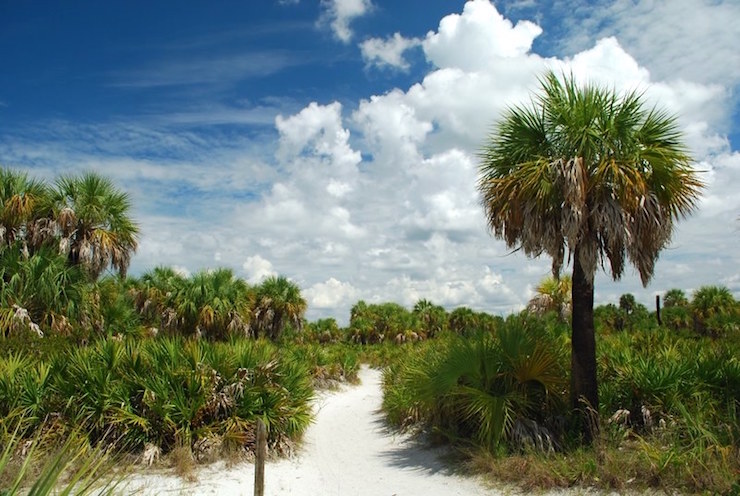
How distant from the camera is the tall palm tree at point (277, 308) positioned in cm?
3241

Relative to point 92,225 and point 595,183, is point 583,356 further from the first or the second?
point 92,225

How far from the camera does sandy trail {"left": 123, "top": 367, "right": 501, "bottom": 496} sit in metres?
9.16

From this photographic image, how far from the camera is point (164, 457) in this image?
10.0 m

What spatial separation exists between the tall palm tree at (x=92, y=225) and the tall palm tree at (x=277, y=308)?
11.7 meters

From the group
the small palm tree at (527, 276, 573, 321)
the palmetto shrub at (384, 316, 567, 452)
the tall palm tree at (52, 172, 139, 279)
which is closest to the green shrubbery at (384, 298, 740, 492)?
the palmetto shrub at (384, 316, 567, 452)

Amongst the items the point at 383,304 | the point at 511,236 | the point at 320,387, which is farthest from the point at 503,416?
the point at 383,304

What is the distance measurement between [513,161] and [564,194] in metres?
1.51

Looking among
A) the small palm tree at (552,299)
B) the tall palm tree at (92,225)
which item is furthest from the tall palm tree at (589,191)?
the small palm tree at (552,299)

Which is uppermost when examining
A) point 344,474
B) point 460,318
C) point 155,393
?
point 460,318

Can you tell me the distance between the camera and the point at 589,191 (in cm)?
1009

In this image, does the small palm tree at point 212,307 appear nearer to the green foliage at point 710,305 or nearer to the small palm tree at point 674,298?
the green foliage at point 710,305

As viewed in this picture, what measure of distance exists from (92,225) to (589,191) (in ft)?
59.2

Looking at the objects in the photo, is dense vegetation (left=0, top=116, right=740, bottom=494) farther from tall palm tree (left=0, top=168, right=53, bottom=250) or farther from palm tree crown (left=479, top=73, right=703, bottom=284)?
tall palm tree (left=0, top=168, right=53, bottom=250)

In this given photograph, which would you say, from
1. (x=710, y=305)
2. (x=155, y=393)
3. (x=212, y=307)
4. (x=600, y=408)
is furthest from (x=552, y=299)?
(x=155, y=393)
